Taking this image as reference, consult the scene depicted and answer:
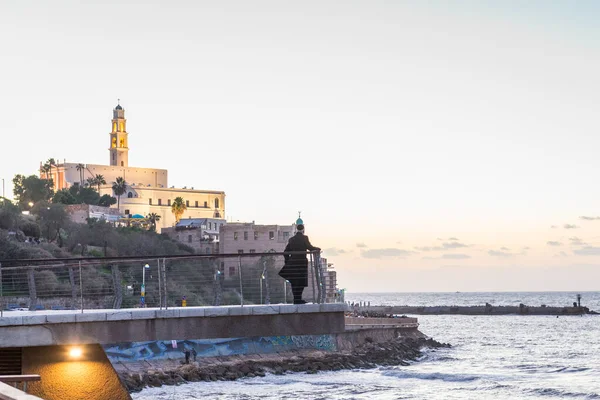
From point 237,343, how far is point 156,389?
12205 millimetres

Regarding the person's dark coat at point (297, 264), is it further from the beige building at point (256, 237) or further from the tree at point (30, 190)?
the tree at point (30, 190)

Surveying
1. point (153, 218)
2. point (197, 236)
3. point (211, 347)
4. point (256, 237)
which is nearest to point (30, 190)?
point (153, 218)

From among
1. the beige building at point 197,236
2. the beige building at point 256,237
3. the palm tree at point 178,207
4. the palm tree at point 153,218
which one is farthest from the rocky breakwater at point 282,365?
the palm tree at point 178,207

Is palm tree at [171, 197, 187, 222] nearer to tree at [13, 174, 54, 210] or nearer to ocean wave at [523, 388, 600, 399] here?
tree at [13, 174, 54, 210]

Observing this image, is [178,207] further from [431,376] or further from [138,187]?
[431,376]

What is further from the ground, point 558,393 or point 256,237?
point 256,237

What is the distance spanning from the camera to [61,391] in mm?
17312

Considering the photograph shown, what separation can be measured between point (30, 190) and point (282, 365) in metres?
102

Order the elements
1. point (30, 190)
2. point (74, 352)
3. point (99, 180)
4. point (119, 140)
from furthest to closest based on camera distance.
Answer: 1. point (119, 140)
2. point (99, 180)
3. point (30, 190)
4. point (74, 352)

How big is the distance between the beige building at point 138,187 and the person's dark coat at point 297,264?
146 metres

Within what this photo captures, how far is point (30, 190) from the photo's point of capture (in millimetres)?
151125

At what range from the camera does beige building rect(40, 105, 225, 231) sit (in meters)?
169

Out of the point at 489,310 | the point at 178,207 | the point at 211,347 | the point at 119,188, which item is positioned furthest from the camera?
the point at 178,207

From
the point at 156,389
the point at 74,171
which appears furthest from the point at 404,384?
the point at 74,171
